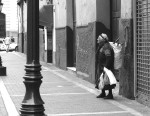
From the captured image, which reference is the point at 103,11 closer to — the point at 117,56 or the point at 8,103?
the point at 117,56

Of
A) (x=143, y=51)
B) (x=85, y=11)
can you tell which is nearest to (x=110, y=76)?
(x=143, y=51)

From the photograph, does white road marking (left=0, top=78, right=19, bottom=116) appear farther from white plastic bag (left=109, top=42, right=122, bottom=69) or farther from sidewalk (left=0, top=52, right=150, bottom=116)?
white plastic bag (left=109, top=42, right=122, bottom=69)

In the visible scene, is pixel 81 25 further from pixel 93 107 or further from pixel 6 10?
pixel 6 10

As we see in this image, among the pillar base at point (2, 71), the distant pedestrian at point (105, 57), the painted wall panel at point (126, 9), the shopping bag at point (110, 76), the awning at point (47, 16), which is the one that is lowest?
the pillar base at point (2, 71)

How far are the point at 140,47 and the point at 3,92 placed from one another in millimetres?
4418

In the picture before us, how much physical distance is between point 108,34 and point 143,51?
402 cm

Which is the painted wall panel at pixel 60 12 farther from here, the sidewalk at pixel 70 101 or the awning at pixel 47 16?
the sidewalk at pixel 70 101

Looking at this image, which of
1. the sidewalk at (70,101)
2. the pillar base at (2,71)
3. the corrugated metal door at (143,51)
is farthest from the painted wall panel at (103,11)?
the pillar base at (2,71)

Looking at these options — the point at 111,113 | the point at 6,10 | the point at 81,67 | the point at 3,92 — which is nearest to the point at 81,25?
the point at 81,67

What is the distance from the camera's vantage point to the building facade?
421 inches

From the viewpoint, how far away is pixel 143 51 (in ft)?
34.8

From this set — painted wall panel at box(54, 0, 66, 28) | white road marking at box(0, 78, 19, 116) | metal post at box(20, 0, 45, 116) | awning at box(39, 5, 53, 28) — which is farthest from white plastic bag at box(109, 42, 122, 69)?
awning at box(39, 5, 53, 28)

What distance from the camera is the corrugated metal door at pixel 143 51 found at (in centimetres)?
1034

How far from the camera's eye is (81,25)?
1675 centimetres
